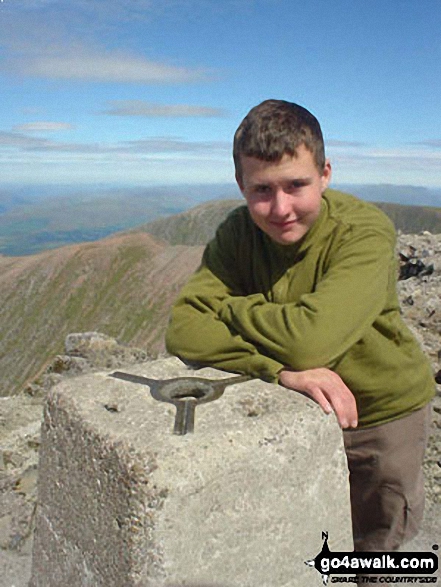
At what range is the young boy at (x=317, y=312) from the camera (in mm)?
3723

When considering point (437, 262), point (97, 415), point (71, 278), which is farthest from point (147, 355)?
point (71, 278)

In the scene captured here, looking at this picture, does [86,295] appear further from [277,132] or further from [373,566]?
[277,132]

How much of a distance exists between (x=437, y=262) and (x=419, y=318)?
114 inches

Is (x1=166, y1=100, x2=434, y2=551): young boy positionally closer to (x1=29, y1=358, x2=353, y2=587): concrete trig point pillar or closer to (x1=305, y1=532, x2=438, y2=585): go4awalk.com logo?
(x1=305, y1=532, x2=438, y2=585): go4awalk.com logo

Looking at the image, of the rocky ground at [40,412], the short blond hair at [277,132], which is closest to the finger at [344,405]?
the short blond hair at [277,132]

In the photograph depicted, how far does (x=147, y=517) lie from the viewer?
10.3 ft

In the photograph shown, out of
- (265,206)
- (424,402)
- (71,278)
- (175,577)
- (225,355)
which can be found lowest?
(71,278)

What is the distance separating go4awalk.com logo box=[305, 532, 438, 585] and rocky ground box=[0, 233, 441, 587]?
0.85 feet

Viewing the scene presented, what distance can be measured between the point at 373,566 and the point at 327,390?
5.64 ft

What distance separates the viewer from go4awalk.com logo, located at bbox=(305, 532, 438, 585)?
12.6 feet

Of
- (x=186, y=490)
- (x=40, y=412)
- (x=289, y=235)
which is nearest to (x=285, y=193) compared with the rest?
(x=289, y=235)

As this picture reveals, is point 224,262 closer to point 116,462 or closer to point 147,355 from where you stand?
point 116,462

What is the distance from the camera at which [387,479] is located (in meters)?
4.40

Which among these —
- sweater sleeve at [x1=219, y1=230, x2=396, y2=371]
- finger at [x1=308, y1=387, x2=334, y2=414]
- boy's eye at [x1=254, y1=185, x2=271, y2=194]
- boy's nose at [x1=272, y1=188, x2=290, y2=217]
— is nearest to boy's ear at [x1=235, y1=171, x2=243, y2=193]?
boy's eye at [x1=254, y1=185, x2=271, y2=194]
